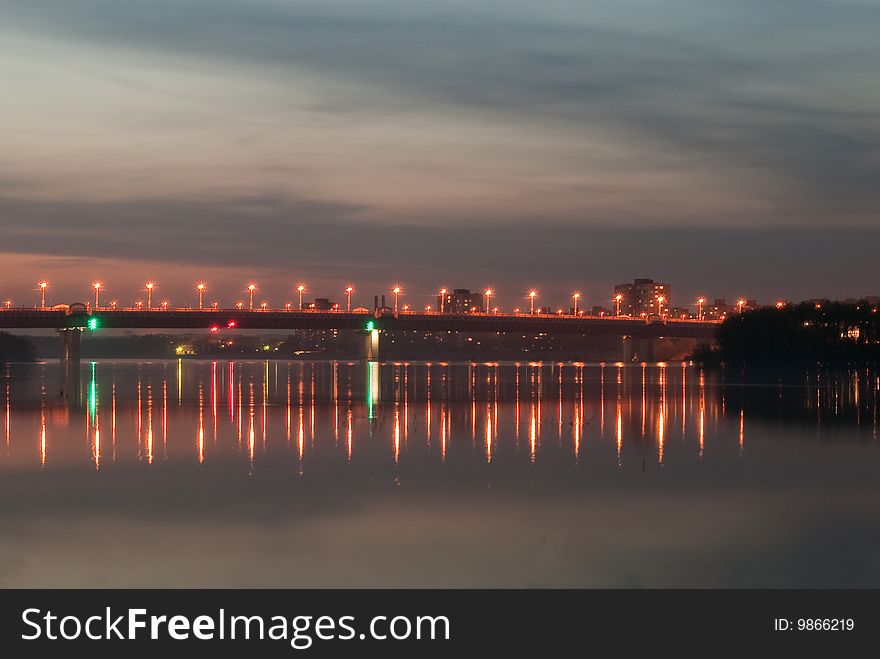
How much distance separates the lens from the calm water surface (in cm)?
2395

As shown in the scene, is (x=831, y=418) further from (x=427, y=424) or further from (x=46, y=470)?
(x=46, y=470)

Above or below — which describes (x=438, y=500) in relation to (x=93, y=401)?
above

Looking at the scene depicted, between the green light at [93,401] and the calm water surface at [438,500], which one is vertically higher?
the calm water surface at [438,500]

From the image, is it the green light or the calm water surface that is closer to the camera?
the calm water surface

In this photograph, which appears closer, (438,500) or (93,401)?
(438,500)

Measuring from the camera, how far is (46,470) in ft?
131

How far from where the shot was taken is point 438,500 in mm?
33188

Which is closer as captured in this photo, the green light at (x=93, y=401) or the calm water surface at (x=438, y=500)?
the calm water surface at (x=438, y=500)

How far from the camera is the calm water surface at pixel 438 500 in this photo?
24.0 m

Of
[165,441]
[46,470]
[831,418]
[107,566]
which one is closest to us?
[107,566]

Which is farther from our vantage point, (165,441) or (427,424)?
(427,424)
